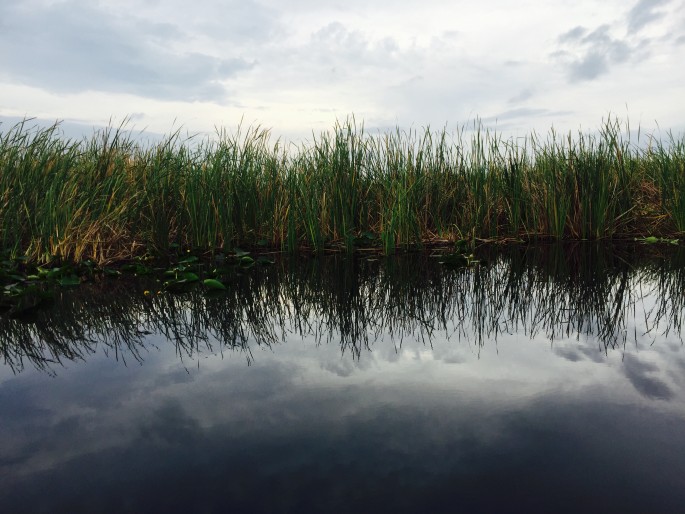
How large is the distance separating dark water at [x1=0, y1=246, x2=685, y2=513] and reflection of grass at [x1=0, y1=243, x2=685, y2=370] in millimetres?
26

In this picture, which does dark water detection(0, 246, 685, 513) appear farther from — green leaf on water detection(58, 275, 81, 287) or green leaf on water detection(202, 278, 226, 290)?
green leaf on water detection(58, 275, 81, 287)

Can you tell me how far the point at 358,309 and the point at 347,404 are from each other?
183 centimetres

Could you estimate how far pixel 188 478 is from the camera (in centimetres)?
178

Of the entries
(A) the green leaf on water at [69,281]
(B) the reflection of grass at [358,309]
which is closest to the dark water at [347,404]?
(B) the reflection of grass at [358,309]

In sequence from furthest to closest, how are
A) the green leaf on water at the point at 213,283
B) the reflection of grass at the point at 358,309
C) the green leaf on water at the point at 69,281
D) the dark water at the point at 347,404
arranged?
the green leaf on water at the point at 69,281, the green leaf on water at the point at 213,283, the reflection of grass at the point at 358,309, the dark water at the point at 347,404

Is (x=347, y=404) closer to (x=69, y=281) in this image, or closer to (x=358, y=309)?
(x=358, y=309)

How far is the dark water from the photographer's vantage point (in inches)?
67.3

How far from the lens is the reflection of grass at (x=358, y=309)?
135 inches

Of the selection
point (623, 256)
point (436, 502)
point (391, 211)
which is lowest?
point (436, 502)

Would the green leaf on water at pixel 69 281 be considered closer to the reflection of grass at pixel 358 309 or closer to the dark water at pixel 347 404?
the reflection of grass at pixel 358 309

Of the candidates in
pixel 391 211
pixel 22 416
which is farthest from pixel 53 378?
pixel 391 211

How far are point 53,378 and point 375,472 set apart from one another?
6.54 ft

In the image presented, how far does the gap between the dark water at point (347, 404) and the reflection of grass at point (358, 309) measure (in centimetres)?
3

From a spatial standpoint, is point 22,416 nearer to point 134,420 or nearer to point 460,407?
point 134,420
